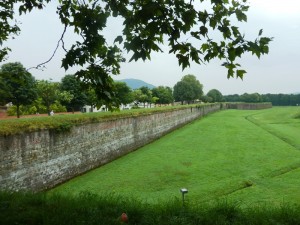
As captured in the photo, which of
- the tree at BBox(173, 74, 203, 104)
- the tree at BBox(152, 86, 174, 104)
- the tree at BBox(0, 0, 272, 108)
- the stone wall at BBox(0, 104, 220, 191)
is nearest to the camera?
the tree at BBox(0, 0, 272, 108)

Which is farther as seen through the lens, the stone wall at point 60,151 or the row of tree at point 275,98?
the row of tree at point 275,98

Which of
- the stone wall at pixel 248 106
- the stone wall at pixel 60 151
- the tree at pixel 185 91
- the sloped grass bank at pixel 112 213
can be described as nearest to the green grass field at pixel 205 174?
the stone wall at pixel 60 151

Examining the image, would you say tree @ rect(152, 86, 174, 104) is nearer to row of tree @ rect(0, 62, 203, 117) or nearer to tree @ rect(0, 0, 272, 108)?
row of tree @ rect(0, 62, 203, 117)

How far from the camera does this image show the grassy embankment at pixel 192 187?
4906mm

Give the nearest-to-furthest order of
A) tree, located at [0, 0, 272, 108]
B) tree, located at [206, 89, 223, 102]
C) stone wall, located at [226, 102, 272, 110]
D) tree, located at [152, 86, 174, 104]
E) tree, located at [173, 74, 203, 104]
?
1. tree, located at [0, 0, 272, 108]
2. tree, located at [152, 86, 174, 104]
3. tree, located at [173, 74, 203, 104]
4. stone wall, located at [226, 102, 272, 110]
5. tree, located at [206, 89, 223, 102]

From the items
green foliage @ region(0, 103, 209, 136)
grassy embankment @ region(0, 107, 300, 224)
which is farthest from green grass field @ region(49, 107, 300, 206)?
green foliage @ region(0, 103, 209, 136)

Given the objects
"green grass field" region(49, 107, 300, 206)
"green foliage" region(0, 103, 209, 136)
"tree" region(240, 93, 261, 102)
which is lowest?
"green grass field" region(49, 107, 300, 206)

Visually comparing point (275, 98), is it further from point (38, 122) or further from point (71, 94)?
point (38, 122)

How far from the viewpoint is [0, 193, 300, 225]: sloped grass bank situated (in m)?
4.58

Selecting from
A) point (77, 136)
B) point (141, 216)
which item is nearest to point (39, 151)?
point (77, 136)

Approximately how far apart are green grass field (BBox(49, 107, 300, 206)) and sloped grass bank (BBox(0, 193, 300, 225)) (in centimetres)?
135

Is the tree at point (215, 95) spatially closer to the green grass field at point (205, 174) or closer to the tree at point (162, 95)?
the tree at point (162, 95)

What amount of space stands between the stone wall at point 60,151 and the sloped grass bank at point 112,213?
3.92m

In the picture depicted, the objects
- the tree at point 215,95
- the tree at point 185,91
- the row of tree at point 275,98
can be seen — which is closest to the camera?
the tree at point 185,91
